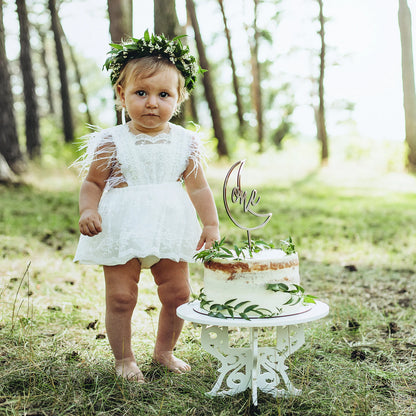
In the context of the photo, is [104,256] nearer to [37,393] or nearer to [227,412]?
[37,393]

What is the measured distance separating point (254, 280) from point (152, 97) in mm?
1132

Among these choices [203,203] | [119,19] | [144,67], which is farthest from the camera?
[119,19]

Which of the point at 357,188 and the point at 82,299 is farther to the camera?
the point at 357,188

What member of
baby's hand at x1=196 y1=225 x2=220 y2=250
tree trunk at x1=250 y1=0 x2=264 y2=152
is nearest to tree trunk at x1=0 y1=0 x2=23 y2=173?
baby's hand at x1=196 y1=225 x2=220 y2=250

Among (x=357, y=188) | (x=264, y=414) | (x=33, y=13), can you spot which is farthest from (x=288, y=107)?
(x=264, y=414)

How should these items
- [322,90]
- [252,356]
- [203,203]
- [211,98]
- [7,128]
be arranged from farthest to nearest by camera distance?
[322,90], [211,98], [7,128], [203,203], [252,356]

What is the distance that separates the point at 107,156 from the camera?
275 centimetres

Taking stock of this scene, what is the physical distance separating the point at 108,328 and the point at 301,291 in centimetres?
107

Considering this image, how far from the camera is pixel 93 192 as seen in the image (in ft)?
8.94

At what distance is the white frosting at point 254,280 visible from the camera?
85.6 inches

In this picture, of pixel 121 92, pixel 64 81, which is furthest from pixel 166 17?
pixel 64 81

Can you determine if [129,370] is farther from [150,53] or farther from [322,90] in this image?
[322,90]

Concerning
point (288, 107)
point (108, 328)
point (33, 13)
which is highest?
point (33, 13)

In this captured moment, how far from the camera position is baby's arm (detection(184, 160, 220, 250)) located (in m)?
2.62
